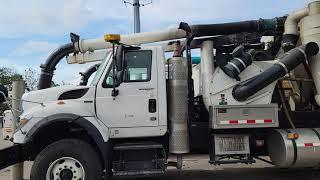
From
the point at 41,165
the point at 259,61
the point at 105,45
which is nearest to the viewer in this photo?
the point at 41,165

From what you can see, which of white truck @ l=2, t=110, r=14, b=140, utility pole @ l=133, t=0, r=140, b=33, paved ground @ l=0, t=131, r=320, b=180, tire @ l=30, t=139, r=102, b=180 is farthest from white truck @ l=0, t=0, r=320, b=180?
utility pole @ l=133, t=0, r=140, b=33

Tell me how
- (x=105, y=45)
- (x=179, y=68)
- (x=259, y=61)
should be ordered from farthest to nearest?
(x=105, y=45) → (x=259, y=61) → (x=179, y=68)

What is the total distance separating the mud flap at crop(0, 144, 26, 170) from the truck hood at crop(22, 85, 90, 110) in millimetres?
760

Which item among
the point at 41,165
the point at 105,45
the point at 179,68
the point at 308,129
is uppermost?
the point at 105,45

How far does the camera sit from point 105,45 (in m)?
9.91

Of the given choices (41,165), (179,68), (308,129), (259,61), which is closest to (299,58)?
(259,61)

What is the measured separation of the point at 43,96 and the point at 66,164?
1.36 m

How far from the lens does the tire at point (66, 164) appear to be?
7.96m

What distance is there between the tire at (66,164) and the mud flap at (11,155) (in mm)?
639

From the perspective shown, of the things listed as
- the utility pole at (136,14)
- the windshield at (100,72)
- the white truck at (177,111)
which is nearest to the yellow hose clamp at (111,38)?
the white truck at (177,111)

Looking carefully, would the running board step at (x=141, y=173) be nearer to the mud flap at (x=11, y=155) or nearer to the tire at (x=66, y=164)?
the tire at (x=66, y=164)

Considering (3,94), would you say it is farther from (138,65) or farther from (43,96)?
(138,65)

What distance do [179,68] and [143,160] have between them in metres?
1.81

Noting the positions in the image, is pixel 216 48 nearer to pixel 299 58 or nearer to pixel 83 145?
pixel 299 58
